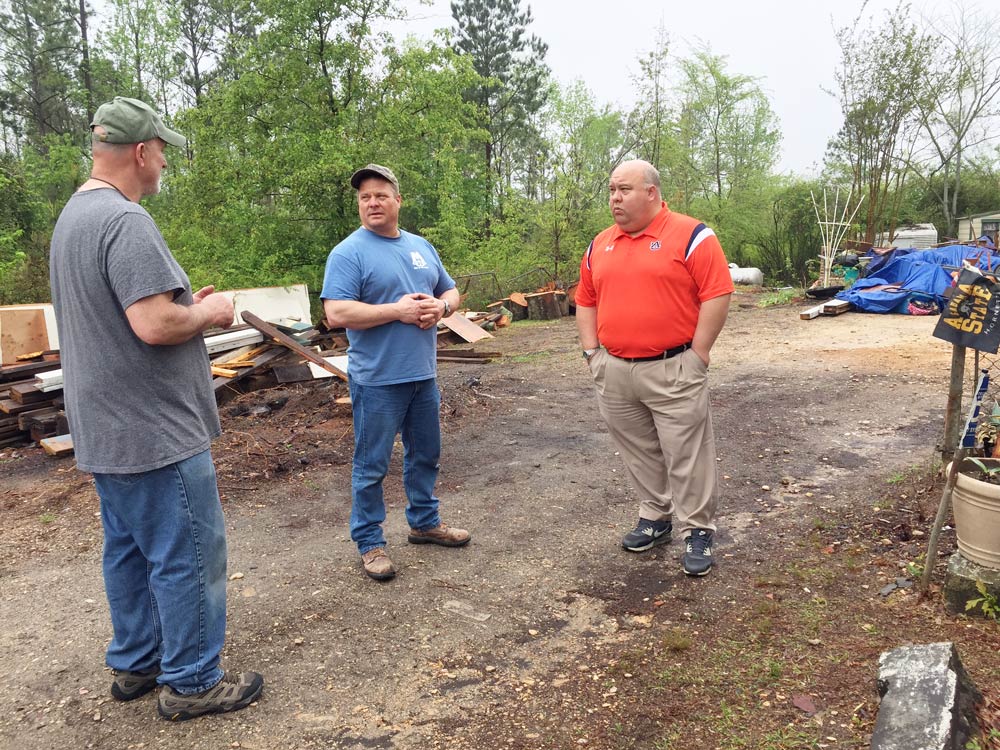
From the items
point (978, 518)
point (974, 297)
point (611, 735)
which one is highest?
point (974, 297)

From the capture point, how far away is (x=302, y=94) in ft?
40.7

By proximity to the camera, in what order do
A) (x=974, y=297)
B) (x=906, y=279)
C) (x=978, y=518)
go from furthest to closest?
(x=906, y=279), (x=974, y=297), (x=978, y=518)

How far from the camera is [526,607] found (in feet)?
10.8

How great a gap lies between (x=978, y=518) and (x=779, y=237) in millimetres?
21066

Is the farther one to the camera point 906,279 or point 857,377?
point 906,279

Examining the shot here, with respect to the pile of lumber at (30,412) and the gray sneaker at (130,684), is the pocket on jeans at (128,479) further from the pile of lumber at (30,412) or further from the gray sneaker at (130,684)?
the pile of lumber at (30,412)

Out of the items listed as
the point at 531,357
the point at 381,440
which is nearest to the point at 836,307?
the point at 531,357

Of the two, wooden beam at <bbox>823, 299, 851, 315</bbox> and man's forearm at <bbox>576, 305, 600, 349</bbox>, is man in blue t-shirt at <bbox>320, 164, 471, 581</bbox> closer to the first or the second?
man's forearm at <bbox>576, 305, 600, 349</bbox>

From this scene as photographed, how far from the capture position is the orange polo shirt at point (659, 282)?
3330 millimetres

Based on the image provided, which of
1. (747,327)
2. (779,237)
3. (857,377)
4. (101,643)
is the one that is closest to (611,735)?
(101,643)

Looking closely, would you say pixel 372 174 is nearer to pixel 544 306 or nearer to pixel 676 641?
pixel 676 641

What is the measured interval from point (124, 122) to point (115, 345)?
0.72 m

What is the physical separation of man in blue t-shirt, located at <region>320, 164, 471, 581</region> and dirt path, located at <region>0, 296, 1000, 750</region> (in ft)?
1.72

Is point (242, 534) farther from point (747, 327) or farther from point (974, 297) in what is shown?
point (747, 327)
